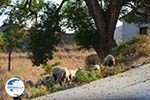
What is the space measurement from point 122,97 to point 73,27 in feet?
54.6

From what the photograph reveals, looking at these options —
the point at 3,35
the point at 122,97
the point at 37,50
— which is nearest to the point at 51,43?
the point at 37,50

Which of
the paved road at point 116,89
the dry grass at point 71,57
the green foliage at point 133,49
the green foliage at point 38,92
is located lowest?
the dry grass at point 71,57

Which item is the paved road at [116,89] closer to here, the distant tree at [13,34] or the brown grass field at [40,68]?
the distant tree at [13,34]

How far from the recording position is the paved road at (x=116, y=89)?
15.0m

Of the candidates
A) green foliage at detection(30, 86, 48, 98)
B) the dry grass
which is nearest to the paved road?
green foliage at detection(30, 86, 48, 98)

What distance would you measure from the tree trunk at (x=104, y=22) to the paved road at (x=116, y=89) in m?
7.86

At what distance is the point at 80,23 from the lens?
3062 centimetres

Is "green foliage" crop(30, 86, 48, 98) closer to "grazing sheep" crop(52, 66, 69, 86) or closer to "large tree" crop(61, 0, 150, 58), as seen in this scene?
"grazing sheep" crop(52, 66, 69, 86)

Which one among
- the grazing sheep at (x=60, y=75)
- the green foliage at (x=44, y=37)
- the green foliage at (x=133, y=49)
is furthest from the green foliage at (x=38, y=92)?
the green foliage at (x=44, y=37)

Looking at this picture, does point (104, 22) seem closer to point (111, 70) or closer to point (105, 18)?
point (105, 18)

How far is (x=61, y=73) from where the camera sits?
2058cm

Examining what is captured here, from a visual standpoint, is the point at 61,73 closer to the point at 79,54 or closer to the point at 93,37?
the point at 93,37

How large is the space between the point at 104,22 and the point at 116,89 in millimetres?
11874

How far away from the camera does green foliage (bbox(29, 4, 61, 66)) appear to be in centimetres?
2947
